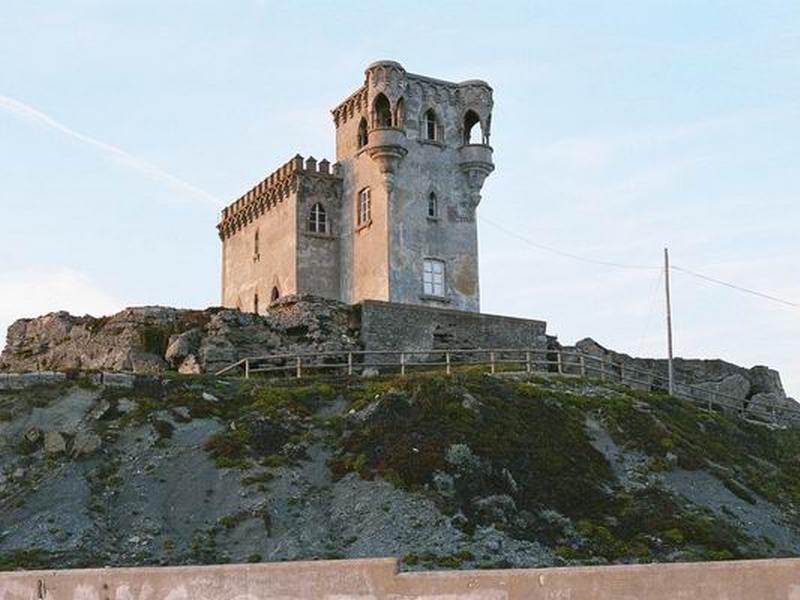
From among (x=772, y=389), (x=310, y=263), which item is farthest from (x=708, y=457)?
(x=310, y=263)

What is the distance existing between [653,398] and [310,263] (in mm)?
19137

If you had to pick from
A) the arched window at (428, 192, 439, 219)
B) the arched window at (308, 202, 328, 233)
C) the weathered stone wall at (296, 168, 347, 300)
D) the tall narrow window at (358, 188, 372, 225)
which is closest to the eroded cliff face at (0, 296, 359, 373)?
the weathered stone wall at (296, 168, 347, 300)

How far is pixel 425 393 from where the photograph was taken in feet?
110

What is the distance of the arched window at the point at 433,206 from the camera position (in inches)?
2050

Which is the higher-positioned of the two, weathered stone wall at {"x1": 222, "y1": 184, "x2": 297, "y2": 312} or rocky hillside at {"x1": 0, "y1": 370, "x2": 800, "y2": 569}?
weathered stone wall at {"x1": 222, "y1": 184, "x2": 297, "y2": 312}

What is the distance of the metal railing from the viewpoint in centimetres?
4019

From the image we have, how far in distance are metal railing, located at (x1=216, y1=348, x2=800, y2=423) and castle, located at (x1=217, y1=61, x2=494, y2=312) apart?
21.2ft

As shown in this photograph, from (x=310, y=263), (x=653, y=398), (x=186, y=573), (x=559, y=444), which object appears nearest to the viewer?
(x=186, y=573)

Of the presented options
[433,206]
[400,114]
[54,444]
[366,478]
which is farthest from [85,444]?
[400,114]

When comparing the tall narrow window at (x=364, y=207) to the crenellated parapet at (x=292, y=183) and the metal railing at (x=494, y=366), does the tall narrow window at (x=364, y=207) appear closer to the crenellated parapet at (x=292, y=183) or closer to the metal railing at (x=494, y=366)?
the crenellated parapet at (x=292, y=183)

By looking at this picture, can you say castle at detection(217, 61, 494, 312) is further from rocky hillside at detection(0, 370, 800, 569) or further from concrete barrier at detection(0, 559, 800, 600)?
concrete barrier at detection(0, 559, 800, 600)

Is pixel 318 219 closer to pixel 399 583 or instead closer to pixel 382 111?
pixel 382 111

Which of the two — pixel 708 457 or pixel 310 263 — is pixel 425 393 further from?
pixel 310 263

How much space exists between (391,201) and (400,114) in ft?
13.4
